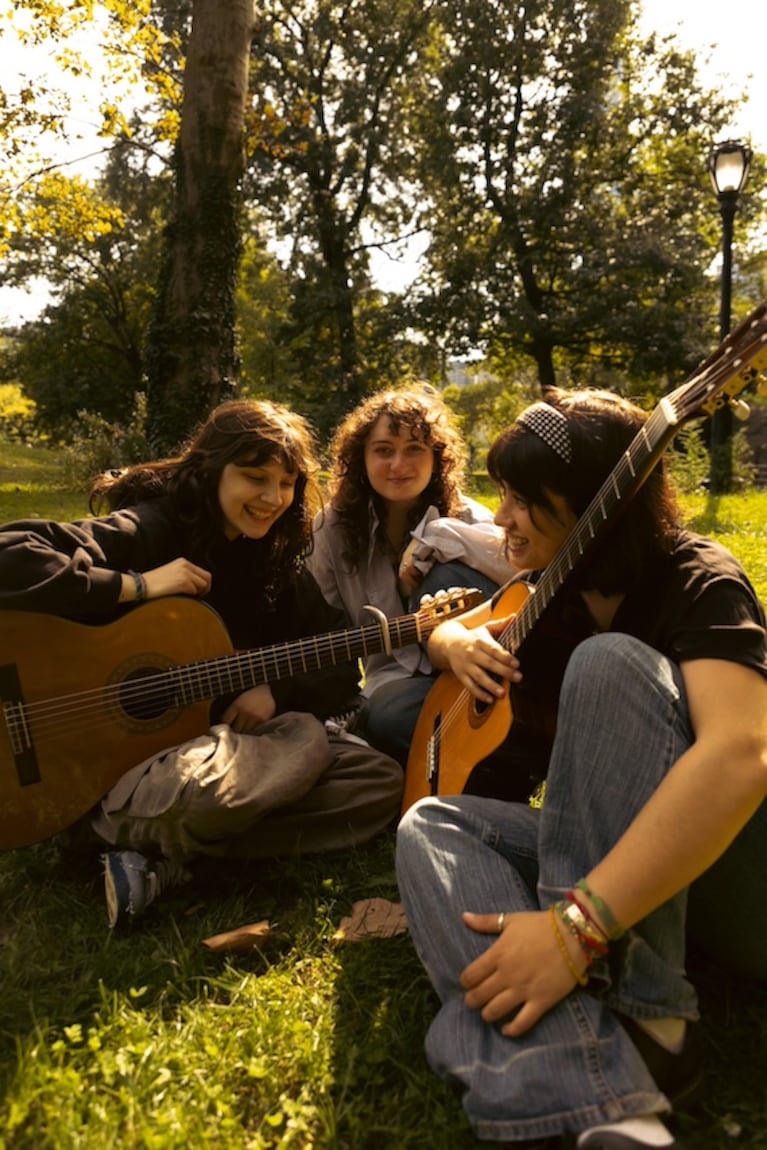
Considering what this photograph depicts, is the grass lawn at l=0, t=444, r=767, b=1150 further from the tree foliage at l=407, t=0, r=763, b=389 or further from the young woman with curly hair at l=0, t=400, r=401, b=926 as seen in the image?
the tree foliage at l=407, t=0, r=763, b=389

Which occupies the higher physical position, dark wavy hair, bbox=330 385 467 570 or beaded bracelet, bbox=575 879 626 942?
dark wavy hair, bbox=330 385 467 570

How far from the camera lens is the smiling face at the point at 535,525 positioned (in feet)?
6.33

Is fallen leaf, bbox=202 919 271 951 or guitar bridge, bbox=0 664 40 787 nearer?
fallen leaf, bbox=202 919 271 951

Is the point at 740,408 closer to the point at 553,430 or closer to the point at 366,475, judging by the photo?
the point at 553,430

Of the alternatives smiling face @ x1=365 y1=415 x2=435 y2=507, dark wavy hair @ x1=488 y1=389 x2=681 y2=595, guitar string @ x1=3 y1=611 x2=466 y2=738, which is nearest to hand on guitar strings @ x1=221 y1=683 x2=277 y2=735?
guitar string @ x1=3 y1=611 x2=466 y2=738

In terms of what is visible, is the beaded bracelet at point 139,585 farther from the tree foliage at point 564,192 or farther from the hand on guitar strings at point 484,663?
the tree foliage at point 564,192

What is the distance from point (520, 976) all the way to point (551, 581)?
36.9 inches

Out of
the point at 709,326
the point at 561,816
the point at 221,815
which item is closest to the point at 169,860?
the point at 221,815

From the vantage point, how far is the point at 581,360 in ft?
70.1

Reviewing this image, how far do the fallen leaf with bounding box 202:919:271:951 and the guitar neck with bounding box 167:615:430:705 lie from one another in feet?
2.48

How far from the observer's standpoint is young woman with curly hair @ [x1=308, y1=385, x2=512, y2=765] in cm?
312

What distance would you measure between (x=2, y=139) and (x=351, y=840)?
9.61 meters

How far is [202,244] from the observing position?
5.97m

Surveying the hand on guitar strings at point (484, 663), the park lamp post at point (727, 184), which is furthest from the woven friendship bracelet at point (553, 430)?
the park lamp post at point (727, 184)
